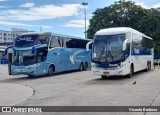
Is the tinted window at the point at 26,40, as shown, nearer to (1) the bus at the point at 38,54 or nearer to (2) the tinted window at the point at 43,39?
(1) the bus at the point at 38,54

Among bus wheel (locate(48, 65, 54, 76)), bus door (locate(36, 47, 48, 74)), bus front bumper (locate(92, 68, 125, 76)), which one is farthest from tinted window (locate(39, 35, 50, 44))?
bus front bumper (locate(92, 68, 125, 76))

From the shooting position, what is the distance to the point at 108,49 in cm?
2089

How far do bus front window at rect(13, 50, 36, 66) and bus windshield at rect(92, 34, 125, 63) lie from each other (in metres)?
5.56

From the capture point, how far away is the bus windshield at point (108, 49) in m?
20.7

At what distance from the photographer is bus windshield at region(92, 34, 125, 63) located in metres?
20.7

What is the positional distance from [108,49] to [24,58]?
7205mm

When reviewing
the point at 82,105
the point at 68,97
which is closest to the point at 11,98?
the point at 68,97

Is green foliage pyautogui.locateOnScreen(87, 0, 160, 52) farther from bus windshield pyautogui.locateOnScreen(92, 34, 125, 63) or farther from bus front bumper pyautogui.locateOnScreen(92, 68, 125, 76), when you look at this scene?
bus front bumper pyautogui.locateOnScreen(92, 68, 125, 76)

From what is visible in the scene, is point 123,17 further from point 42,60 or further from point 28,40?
point 28,40

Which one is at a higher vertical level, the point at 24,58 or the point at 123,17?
the point at 123,17

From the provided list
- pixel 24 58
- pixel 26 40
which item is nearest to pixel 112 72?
pixel 24 58

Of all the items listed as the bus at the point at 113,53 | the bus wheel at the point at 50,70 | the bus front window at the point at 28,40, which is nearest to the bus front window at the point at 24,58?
the bus front window at the point at 28,40

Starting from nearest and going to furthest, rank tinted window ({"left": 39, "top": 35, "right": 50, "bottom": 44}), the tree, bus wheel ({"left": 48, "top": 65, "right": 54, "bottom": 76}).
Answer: tinted window ({"left": 39, "top": 35, "right": 50, "bottom": 44}) → bus wheel ({"left": 48, "top": 65, "right": 54, "bottom": 76}) → the tree

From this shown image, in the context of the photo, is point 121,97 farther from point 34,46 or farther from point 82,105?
point 34,46
